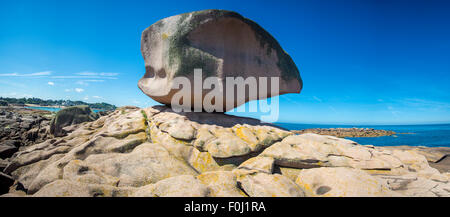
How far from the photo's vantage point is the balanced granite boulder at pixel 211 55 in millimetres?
6434

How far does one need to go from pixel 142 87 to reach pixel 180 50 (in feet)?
9.33

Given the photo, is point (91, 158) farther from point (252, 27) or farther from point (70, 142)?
point (252, 27)

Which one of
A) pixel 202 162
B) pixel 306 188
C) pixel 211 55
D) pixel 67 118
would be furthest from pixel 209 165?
pixel 67 118

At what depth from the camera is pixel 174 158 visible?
15.6 feet

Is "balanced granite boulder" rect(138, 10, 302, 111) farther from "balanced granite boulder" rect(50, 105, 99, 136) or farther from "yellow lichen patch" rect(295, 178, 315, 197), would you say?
"balanced granite boulder" rect(50, 105, 99, 136)

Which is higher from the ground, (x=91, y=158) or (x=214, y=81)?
(x=214, y=81)

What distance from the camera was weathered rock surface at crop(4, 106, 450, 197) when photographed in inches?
129

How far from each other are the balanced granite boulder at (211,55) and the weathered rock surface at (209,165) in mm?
1331

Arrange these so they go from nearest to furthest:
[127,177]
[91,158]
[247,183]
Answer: [247,183] → [127,177] → [91,158]

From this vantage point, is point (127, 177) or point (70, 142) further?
point (70, 142)

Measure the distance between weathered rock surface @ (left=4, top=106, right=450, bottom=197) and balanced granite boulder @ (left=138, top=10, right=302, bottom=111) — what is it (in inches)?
52.4

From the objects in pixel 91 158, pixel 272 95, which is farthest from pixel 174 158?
pixel 272 95
